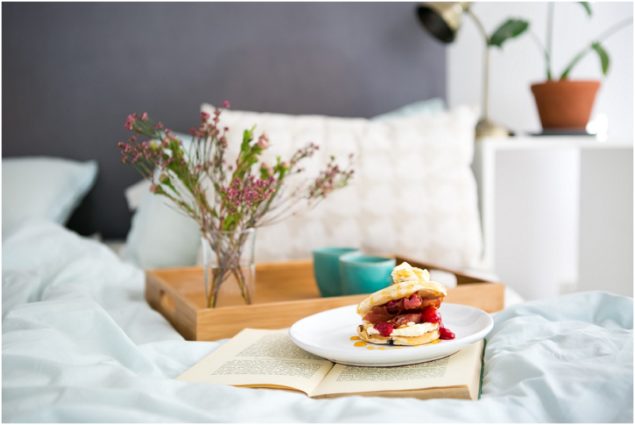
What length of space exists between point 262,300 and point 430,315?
60cm

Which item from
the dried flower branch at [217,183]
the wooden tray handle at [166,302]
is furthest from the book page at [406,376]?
the wooden tray handle at [166,302]

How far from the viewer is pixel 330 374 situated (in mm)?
935

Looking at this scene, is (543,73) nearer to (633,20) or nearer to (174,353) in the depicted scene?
(633,20)

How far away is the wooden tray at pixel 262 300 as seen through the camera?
1220 millimetres

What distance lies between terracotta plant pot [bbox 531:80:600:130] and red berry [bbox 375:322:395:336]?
1.57 metres

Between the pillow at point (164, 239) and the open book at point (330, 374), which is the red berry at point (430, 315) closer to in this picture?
the open book at point (330, 374)

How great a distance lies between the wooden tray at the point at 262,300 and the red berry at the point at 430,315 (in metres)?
0.31

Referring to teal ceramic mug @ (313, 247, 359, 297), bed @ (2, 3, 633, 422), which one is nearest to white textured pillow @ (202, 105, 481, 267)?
bed @ (2, 3, 633, 422)

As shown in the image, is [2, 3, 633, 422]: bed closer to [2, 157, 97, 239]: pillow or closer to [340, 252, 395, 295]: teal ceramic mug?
[2, 157, 97, 239]: pillow

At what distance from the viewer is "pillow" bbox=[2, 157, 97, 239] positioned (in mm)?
2240

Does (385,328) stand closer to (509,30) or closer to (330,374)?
(330,374)

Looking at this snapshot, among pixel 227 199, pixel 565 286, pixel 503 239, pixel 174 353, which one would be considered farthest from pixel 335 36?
pixel 174 353

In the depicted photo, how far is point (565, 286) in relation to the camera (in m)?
2.54

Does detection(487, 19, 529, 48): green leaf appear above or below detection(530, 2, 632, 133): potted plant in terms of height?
above
